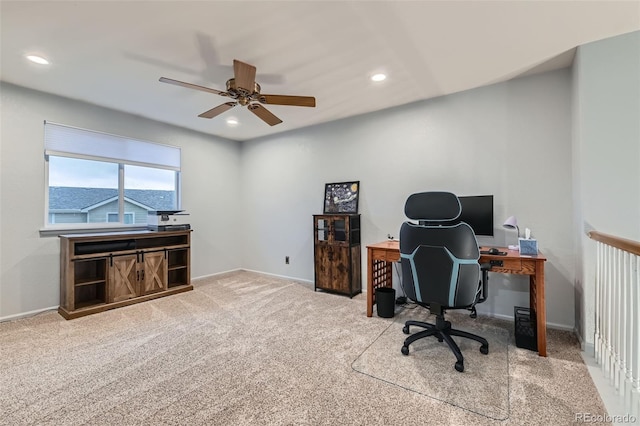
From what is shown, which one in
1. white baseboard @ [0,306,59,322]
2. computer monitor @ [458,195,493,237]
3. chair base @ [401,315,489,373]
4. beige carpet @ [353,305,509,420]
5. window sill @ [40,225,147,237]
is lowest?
beige carpet @ [353,305,509,420]

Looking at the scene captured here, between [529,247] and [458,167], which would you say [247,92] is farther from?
[529,247]

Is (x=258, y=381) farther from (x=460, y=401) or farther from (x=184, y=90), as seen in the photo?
(x=184, y=90)

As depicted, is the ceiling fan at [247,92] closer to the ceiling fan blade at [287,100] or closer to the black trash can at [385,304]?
the ceiling fan blade at [287,100]

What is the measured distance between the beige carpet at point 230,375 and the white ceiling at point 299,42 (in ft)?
8.56

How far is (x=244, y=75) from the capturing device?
7.50ft

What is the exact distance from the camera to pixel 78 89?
321cm

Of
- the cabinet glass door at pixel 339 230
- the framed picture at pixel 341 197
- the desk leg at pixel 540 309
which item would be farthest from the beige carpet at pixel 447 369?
the framed picture at pixel 341 197

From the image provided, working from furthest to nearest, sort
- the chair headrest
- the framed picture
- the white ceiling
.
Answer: the framed picture, the chair headrest, the white ceiling

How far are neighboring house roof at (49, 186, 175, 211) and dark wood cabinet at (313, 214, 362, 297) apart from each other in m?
2.57

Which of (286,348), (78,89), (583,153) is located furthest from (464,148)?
(78,89)

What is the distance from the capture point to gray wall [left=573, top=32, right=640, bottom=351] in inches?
86.7

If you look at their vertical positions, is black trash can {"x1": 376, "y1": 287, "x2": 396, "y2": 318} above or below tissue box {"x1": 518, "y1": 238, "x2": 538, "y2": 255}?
below

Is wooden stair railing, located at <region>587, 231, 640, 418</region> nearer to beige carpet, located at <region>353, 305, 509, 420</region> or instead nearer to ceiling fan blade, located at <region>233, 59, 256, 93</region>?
beige carpet, located at <region>353, 305, 509, 420</region>

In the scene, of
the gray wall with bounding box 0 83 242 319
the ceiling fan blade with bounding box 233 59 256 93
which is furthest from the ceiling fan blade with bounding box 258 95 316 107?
the gray wall with bounding box 0 83 242 319
